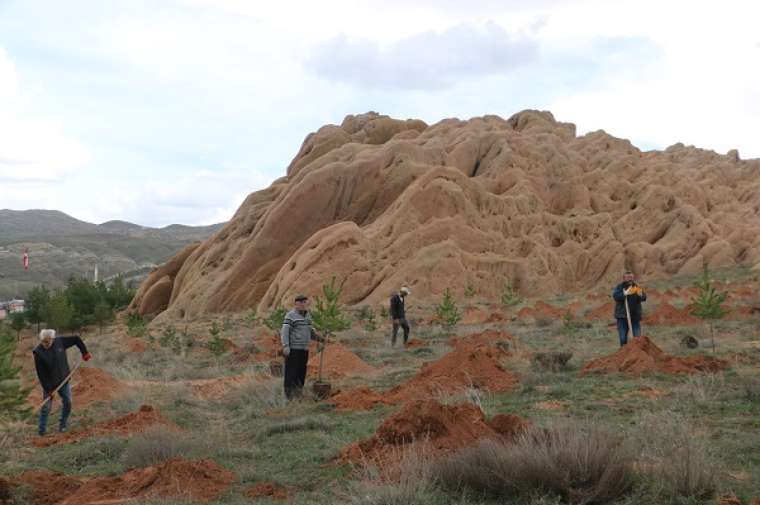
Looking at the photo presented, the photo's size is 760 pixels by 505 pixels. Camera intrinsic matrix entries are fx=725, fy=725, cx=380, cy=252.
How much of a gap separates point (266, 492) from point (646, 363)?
7989 millimetres

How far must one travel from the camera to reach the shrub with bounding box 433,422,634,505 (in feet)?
19.2

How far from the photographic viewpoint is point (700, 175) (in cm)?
5634

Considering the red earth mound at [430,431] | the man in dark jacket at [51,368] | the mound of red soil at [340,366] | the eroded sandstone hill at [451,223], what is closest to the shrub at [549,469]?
the red earth mound at [430,431]

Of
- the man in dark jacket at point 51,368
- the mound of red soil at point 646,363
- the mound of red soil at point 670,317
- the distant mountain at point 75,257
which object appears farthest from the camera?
the distant mountain at point 75,257

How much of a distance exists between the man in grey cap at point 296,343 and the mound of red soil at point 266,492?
4.65 meters

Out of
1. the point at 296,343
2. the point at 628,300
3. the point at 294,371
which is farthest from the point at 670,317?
the point at 296,343

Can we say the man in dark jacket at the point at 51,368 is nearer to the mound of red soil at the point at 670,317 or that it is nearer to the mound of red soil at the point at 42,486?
the mound of red soil at the point at 42,486

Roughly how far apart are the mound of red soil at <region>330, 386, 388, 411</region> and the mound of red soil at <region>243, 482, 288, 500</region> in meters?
4.03

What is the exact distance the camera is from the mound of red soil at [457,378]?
37.6 feet

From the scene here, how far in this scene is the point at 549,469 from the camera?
5949 mm

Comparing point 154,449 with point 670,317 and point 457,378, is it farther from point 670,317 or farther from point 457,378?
point 670,317

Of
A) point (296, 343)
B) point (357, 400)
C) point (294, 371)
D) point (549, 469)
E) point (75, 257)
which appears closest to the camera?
point (549, 469)

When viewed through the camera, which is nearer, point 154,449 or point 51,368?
point 154,449

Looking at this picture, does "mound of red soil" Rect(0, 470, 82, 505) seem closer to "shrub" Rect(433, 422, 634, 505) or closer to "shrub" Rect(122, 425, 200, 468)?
"shrub" Rect(122, 425, 200, 468)
